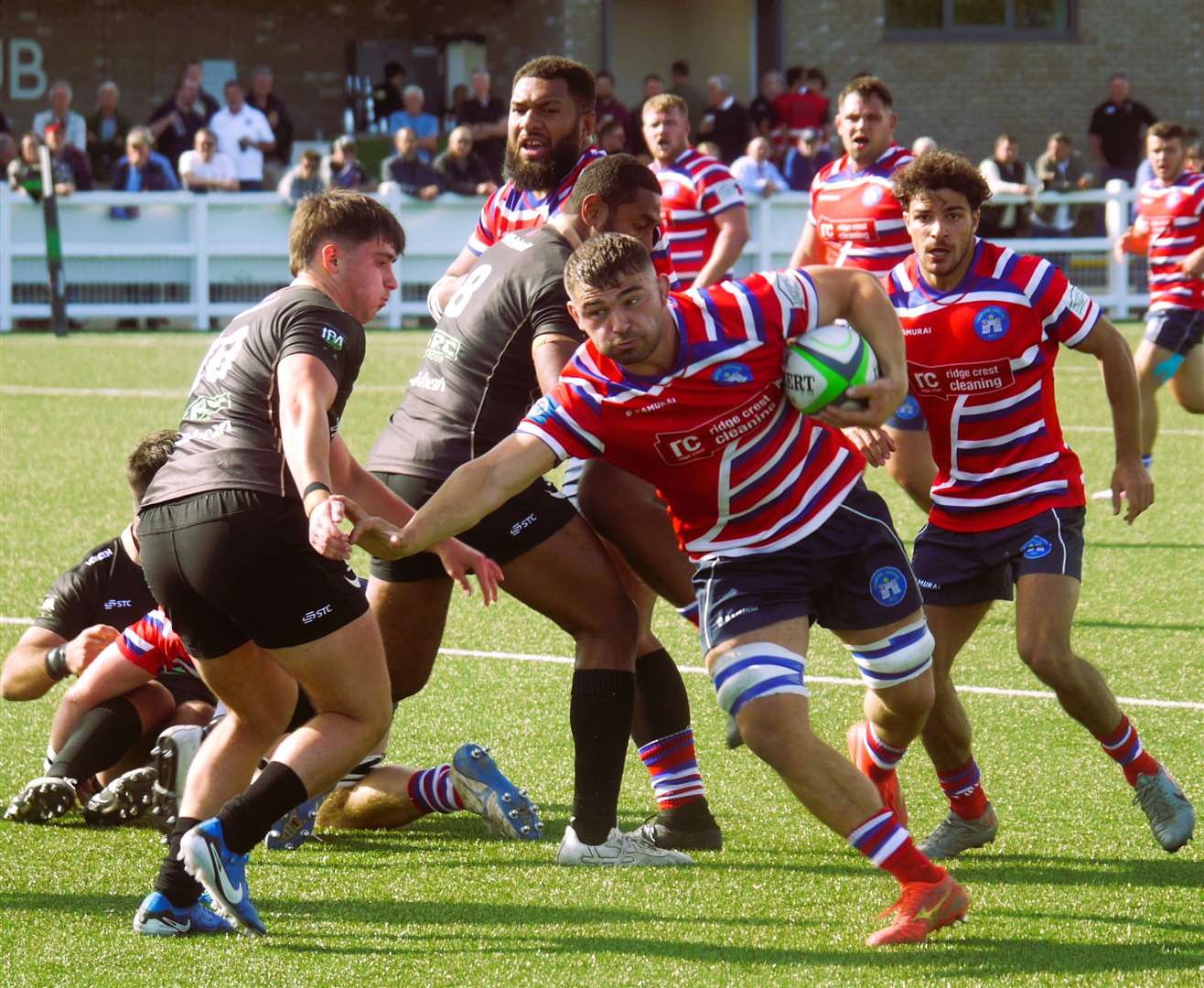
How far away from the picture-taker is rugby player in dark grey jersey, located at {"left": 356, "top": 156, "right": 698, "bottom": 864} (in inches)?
197

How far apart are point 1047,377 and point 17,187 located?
1692 cm

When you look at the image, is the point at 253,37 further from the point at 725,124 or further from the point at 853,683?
the point at 853,683

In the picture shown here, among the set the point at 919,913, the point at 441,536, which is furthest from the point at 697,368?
the point at 919,913

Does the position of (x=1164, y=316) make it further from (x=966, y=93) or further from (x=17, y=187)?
(x=966, y=93)

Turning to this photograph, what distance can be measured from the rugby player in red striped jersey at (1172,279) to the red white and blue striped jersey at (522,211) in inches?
221

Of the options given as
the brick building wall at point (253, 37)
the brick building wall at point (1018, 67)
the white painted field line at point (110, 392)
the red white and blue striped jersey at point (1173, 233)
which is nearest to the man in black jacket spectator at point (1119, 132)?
the brick building wall at point (1018, 67)

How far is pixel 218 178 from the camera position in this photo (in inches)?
834

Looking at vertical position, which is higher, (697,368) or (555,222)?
(555,222)

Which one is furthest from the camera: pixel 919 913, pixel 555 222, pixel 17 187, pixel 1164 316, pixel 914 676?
pixel 17 187

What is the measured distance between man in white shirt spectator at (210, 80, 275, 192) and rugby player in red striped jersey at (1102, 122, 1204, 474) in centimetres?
1227

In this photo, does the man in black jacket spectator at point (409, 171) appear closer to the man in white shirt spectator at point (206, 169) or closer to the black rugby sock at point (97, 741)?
the man in white shirt spectator at point (206, 169)

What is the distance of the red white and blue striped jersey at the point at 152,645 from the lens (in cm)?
525

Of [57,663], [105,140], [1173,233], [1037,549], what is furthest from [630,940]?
[105,140]

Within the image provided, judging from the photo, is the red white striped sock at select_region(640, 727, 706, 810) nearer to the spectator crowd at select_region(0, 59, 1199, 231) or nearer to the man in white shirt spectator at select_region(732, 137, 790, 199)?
the spectator crowd at select_region(0, 59, 1199, 231)
